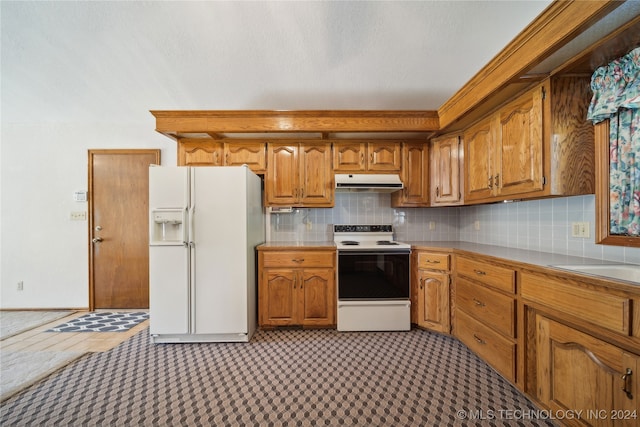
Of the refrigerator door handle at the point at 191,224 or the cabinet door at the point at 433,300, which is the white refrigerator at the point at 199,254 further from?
the cabinet door at the point at 433,300

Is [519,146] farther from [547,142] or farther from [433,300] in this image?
[433,300]

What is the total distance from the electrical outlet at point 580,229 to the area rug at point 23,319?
5180 millimetres

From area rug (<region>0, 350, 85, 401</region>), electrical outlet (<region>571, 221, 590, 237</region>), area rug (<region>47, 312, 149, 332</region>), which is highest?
electrical outlet (<region>571, 221, 590, 237</region>)

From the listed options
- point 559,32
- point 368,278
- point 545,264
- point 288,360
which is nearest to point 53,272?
point 288,360

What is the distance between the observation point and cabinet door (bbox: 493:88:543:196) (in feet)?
5.44

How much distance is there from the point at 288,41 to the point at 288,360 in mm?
2443

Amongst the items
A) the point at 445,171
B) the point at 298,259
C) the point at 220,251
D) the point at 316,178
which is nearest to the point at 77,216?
the point at 220,251

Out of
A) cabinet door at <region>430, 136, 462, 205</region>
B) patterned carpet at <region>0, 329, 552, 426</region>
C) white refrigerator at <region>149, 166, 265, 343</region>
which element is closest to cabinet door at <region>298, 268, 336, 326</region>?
patterned carpet at <region>0, 329, 552, 426</region>

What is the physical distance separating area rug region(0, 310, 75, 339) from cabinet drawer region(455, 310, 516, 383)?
14.6 ft

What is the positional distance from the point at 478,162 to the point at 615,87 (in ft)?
3.27

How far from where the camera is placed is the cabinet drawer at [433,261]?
2.36m

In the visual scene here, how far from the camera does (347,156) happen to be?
287 centimetres

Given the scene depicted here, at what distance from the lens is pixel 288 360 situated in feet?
6.64

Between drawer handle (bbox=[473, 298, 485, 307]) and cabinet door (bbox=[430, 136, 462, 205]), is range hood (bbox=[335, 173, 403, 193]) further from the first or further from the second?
drawer handle (bbox=[473, 298, 485, 307])
